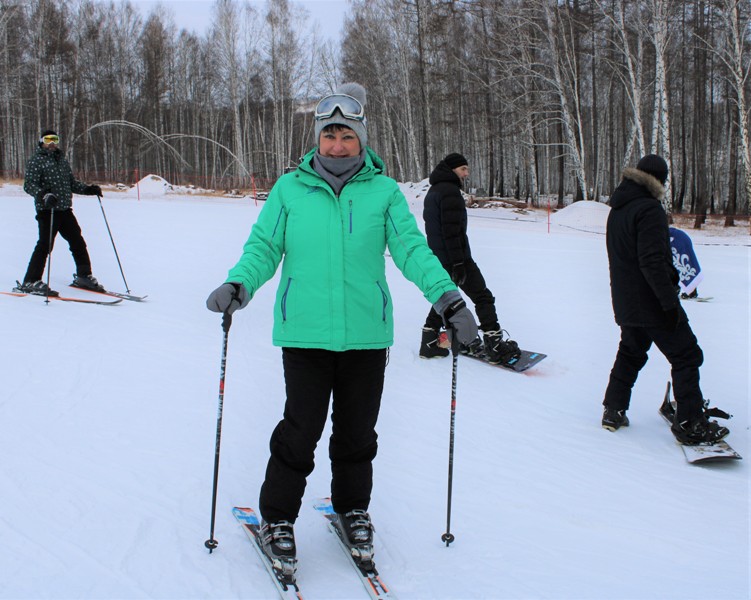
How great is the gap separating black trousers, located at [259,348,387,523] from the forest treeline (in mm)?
18404

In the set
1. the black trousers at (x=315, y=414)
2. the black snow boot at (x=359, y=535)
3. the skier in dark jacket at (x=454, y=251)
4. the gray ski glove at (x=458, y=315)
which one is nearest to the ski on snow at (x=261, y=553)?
the black trousers at (x=315, y=414)

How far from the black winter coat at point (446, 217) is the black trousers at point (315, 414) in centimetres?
290

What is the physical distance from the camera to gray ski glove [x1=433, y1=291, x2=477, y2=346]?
7.93ft

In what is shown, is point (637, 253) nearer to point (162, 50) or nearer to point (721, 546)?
point (721, 546)

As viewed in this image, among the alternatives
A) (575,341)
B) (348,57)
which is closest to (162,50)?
(348,57)

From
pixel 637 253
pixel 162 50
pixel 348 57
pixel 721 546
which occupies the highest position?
pixel 162 50

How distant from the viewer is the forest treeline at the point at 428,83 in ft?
79.9

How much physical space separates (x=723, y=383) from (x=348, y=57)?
3222 cm

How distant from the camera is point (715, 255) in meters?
13.1

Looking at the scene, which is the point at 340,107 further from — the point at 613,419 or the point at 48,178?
the point at 48,178

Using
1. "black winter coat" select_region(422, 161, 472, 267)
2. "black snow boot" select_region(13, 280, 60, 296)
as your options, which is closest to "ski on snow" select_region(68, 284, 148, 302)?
"black snow boot" select_region(13, 280, 60, 296)

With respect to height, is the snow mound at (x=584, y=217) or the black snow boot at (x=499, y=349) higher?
the snow mound at (x=584, y=217)

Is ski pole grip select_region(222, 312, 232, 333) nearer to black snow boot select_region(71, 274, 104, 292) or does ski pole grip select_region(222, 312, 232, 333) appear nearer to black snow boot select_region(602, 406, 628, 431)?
black snow boot select_region(602, 406, 628, 431)

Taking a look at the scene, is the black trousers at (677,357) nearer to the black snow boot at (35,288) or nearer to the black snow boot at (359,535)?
the black snow boot at (359,535)
